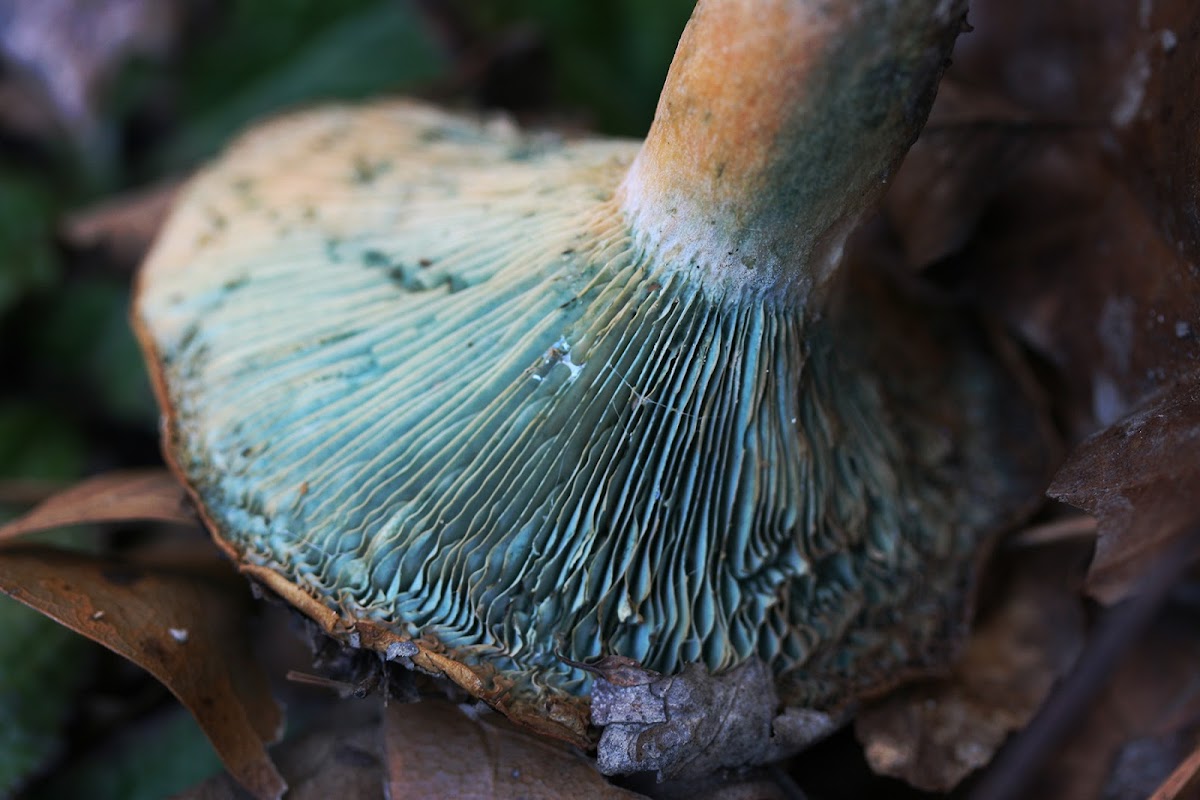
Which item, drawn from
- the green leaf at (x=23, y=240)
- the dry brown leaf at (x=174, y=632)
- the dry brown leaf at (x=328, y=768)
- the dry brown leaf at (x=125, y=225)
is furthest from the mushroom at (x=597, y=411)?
Result: the green leaf at (x=23, y=240)

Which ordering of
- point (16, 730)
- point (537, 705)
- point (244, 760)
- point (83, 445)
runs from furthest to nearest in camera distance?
point (83, 445), point (16, 730), point (244, 760), point (537, 705)

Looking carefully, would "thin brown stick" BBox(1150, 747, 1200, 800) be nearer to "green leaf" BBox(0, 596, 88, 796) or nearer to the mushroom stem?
the mushroom stem

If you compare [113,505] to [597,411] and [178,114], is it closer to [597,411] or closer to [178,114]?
[597,411]

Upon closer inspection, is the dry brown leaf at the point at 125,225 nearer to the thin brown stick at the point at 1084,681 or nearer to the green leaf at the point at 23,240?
the green leaf at the point at 23,240

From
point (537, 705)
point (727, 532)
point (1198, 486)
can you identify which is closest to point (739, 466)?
point (727, 532)

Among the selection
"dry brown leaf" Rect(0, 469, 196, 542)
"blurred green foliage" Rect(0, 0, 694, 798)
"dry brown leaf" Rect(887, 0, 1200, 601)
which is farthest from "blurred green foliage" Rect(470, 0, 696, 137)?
"dry brown leaf" Rect(0, 469, 196, 542)

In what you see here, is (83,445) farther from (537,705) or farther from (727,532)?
(727,532)

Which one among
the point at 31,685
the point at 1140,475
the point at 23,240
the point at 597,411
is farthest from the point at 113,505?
the point at 1140,475
